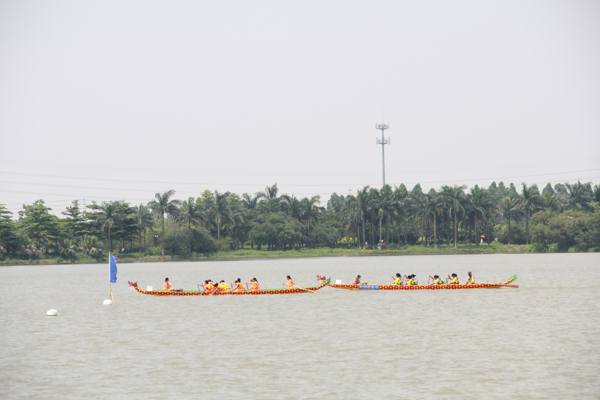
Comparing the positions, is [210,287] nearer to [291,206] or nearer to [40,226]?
[40,226]

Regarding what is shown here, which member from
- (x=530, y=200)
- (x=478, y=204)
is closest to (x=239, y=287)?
(x=478, y=204)

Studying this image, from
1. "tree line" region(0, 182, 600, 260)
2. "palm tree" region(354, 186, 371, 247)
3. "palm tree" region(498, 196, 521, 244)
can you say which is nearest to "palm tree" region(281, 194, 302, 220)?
"tree line" region(0, 182, 600, 260)

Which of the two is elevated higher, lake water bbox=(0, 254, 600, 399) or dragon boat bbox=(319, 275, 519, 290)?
dragon boat bbox=(319, 275, 519, 290)

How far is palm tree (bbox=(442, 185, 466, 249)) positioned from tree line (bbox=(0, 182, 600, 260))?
220 mm

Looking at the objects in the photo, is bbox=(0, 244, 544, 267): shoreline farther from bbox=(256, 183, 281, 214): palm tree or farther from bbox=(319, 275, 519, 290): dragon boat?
bbox=(319, 275, 519, 290): dragon boat

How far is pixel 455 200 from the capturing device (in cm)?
11944

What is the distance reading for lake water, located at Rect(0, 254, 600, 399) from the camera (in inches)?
690

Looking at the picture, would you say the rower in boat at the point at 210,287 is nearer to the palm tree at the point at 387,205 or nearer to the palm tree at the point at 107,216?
the palm tree at the point at 107,216

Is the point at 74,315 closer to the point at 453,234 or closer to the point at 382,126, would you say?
the point at 453,234

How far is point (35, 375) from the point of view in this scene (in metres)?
19.7

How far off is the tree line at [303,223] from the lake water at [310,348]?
6457 centimetres

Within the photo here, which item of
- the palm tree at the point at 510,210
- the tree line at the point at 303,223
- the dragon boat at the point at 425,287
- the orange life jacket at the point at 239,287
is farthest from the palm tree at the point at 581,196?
the orange life jacket at the point at 239,287

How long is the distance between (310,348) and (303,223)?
103676 mm

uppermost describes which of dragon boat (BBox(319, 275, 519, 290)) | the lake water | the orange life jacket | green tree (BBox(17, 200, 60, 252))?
green tree (BBox(17, 200, 60, 252))
